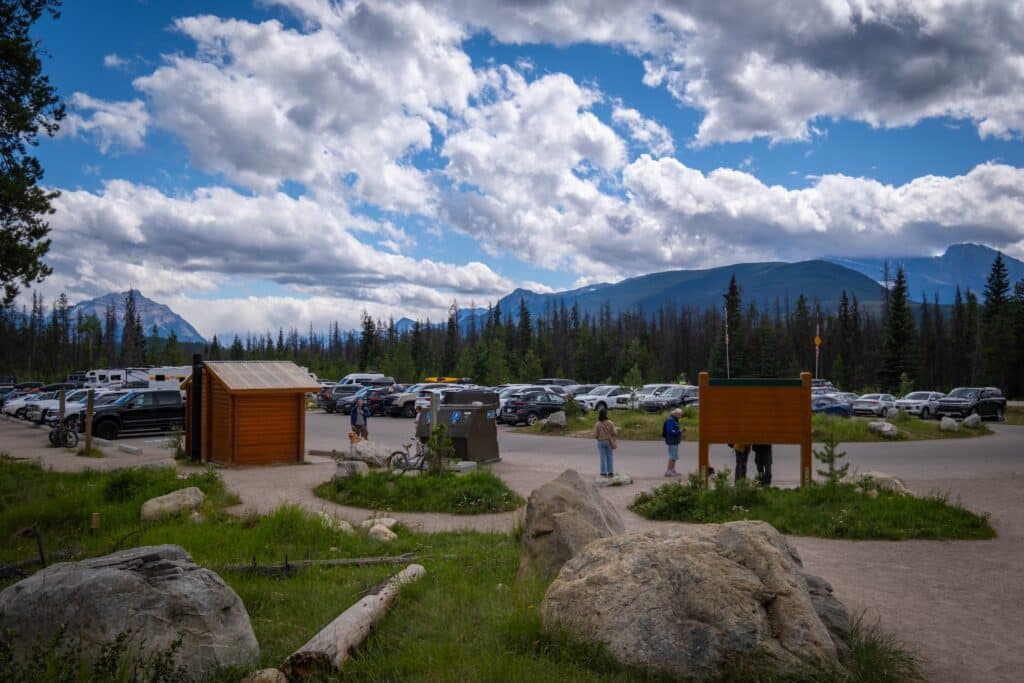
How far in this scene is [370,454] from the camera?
18.6 metres

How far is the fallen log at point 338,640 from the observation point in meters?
5.23

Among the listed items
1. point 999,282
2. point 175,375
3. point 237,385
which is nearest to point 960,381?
point 999,282

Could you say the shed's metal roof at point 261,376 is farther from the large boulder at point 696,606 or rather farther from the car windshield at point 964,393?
the car windshield at point 964,393

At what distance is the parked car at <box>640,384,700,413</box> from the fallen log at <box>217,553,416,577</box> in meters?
32.2

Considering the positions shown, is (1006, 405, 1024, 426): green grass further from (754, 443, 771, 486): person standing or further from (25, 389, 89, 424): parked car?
(25, 389, 89, 424): parked car

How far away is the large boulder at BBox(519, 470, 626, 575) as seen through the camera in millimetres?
7445

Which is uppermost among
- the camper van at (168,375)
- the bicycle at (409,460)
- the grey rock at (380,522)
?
the camper van at (168,375)

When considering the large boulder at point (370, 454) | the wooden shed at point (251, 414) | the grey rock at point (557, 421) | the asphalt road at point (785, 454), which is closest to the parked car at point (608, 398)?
the grey rock at point (557, 421)

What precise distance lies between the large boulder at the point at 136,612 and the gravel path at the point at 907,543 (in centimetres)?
546

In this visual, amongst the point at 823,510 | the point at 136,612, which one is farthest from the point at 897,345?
the point at 136,612

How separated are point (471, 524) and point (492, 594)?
4.78 m

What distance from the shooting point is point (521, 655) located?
5.24 metres

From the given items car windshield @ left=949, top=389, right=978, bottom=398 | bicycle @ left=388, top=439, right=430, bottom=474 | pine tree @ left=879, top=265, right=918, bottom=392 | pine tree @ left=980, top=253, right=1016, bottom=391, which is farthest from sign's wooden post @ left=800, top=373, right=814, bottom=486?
pine tree @ left=980, top=253, right=1016, bottom=391

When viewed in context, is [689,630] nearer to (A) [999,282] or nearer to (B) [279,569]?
(B) [279,569]
